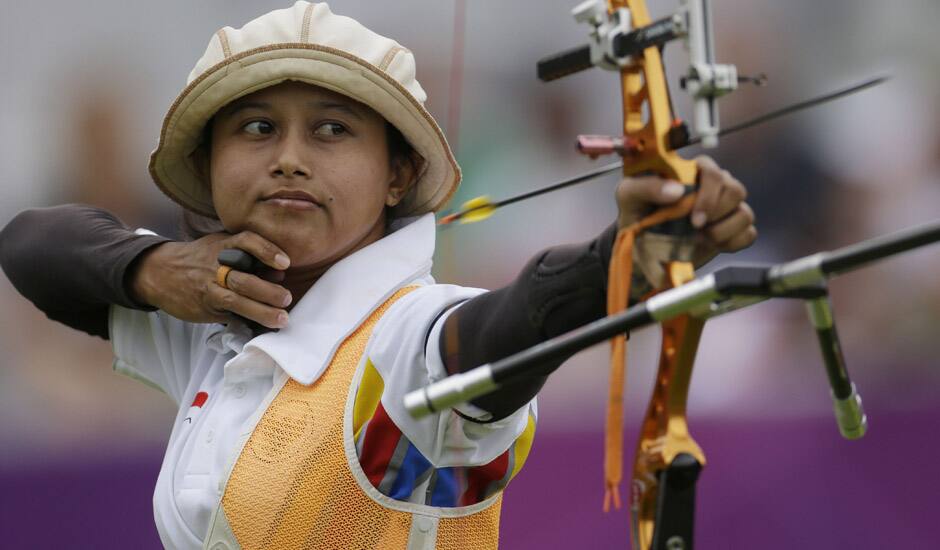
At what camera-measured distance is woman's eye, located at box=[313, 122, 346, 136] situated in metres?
1.77

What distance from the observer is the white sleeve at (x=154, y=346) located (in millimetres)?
2047

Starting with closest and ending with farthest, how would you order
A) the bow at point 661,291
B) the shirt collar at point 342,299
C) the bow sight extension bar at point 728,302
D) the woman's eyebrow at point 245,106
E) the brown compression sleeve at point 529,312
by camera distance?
1. the bow sight extension bar at point 728,302
2. the bow at point 661,291
3. the brown compression sleeve at point 529,312
4. the shirt collar at point 342,299
5. the woman's eyebrow at point 245,106

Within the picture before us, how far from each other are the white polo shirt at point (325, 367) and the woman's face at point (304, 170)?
0.16 ft

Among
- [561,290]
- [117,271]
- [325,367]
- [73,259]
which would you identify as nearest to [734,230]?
[561,290]

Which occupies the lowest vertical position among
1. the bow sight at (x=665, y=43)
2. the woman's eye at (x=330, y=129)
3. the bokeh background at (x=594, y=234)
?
the bokeh background at (x=594, y=234)

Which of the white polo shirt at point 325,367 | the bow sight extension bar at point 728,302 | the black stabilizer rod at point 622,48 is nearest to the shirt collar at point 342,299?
the white polo shirt at point 325,367

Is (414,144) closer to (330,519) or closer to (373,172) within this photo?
(373,172)

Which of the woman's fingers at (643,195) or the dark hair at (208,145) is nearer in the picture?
the woman's fingers at (643,195)

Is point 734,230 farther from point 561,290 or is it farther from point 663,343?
point 561,290

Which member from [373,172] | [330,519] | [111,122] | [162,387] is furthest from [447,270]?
[111,122]

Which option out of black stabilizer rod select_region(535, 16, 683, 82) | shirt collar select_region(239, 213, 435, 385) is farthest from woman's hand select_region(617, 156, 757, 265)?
shirt collar select_region(239, 213, 435, 385)

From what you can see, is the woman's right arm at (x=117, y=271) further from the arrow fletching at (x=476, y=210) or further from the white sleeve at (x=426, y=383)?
the arrow fletching at (x=476, y=210)

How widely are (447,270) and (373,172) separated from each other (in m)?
0.17

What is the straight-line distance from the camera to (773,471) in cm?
293
